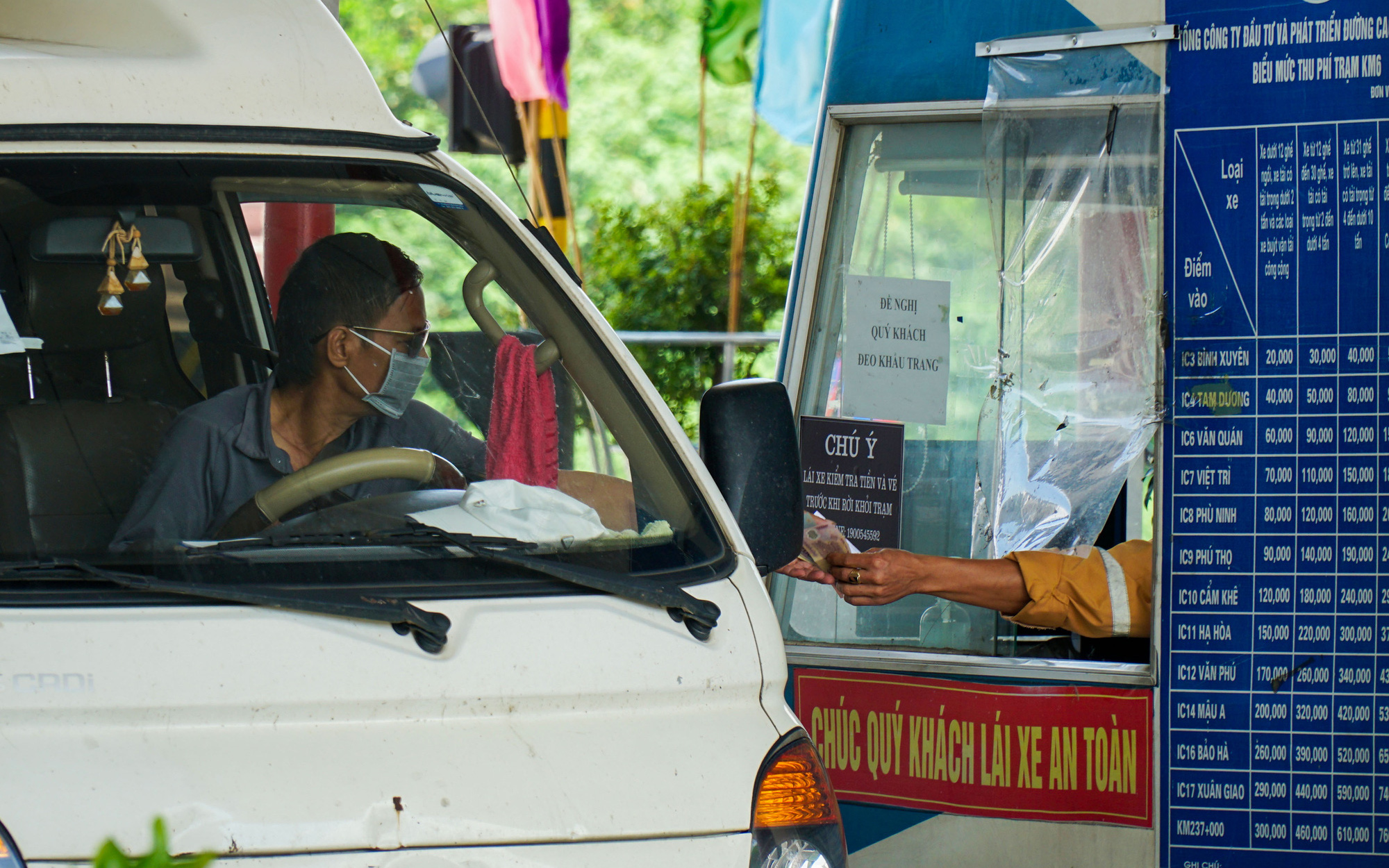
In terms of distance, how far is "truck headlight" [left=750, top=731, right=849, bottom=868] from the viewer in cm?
191

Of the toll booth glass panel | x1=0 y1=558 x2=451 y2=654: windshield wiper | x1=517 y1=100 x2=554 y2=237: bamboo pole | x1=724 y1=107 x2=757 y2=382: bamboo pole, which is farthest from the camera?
x1=517 y1=100 x2=554 y2=237: bamboo pole

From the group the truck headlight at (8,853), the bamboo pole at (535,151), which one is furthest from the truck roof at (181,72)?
the bamboo pole at (535,151)

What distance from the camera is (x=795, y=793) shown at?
1979 mm

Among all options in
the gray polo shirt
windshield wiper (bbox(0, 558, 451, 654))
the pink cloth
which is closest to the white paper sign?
the gray polo shirt

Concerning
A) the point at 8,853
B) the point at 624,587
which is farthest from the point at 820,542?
the point at 8,853

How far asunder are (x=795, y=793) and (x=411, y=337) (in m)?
1.14

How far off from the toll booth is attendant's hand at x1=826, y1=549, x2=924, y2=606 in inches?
14.1

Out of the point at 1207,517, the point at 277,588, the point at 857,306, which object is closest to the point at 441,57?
the point at 857,306

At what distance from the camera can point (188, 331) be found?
3037mm

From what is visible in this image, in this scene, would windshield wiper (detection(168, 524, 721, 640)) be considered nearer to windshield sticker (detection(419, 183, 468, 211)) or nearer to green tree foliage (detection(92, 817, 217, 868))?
windshield sticker (detection(419, 183, 468, 211))

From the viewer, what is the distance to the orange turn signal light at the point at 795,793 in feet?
6.35

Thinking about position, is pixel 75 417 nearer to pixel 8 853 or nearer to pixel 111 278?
pixel 111 278

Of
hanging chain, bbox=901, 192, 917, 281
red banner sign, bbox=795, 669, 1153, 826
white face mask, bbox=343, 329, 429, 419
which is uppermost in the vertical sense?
hanging chain, bbox=901, 192, 917, 281

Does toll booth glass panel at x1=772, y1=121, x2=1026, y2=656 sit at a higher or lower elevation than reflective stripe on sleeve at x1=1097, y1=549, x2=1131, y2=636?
higher
